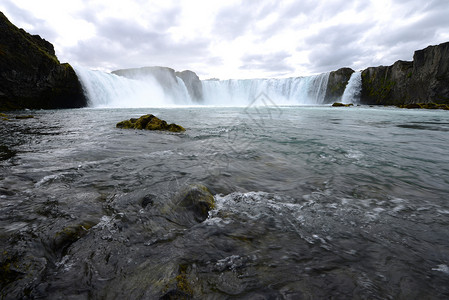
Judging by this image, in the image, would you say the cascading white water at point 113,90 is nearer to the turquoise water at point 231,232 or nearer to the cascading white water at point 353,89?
the turquoise water at point 231,232

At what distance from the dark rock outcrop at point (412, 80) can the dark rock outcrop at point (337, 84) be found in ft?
16.7

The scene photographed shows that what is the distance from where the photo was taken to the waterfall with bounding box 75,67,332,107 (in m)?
40.9

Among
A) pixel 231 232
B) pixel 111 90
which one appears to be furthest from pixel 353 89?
pixel 231 232

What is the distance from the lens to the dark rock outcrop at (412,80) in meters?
39.5

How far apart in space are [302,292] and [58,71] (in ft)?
133

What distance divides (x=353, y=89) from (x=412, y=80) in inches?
551

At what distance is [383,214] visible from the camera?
3.27 metres

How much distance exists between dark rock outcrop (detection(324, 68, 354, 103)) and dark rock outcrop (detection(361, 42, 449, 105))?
16.7 feet

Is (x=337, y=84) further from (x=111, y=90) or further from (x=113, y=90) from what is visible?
(x=111, y=90)

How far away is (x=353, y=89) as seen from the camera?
2271 inches

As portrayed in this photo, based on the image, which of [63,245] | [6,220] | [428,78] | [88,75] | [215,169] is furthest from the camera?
[428,78]

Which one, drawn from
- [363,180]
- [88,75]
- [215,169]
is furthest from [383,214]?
[88,75]

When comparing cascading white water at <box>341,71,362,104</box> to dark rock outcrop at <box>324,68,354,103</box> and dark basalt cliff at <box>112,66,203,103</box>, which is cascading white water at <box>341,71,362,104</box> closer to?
dark rock outcrop at <box>324,68,354,103</box>

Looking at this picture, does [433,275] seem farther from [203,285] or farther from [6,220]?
[6,220]
